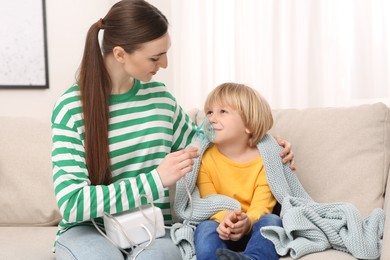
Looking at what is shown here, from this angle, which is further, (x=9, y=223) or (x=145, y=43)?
(x=9, y=223)

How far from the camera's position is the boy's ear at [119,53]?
1665 millimetres

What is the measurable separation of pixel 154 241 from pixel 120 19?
65 centimetres

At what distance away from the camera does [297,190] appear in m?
1.82

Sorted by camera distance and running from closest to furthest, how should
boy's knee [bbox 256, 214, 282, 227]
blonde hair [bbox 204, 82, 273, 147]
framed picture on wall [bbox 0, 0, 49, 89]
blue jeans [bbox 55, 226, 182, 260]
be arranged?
blue jeans [bbox 55, 226, 182, 260] < boy's knee [bbox 256, 214, 282, 227] < blonde hair [bbox 204, 82, 273, 147] < framed picture on wall [bbox 0, 0, 49, 89]

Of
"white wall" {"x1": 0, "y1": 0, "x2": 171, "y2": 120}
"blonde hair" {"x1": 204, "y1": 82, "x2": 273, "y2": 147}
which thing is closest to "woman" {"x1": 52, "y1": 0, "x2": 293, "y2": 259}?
"blonde hair" {"x1": 204, "y1": 82, "x2": 273, "y2": 147}

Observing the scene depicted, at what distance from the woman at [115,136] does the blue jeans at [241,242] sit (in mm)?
82

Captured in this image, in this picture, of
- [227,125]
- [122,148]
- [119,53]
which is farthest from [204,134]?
[119,53]

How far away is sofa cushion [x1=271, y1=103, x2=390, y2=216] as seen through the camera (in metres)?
1.84

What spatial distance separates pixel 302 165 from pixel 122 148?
631mm

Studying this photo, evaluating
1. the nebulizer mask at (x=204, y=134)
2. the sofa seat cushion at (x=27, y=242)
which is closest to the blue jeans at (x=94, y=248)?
the sofa seat cushion at (x=27, y=242)

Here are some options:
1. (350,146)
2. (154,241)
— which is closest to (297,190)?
(350,146)

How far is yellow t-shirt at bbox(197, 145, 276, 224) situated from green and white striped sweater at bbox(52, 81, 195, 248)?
0.13 m

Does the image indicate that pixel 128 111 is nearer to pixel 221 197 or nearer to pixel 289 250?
A: pixel 221 197

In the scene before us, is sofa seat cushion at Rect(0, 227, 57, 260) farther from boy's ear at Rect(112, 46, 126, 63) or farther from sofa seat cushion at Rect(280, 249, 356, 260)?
sofa seat cushion at Rect(280, 249, 356, 260)
